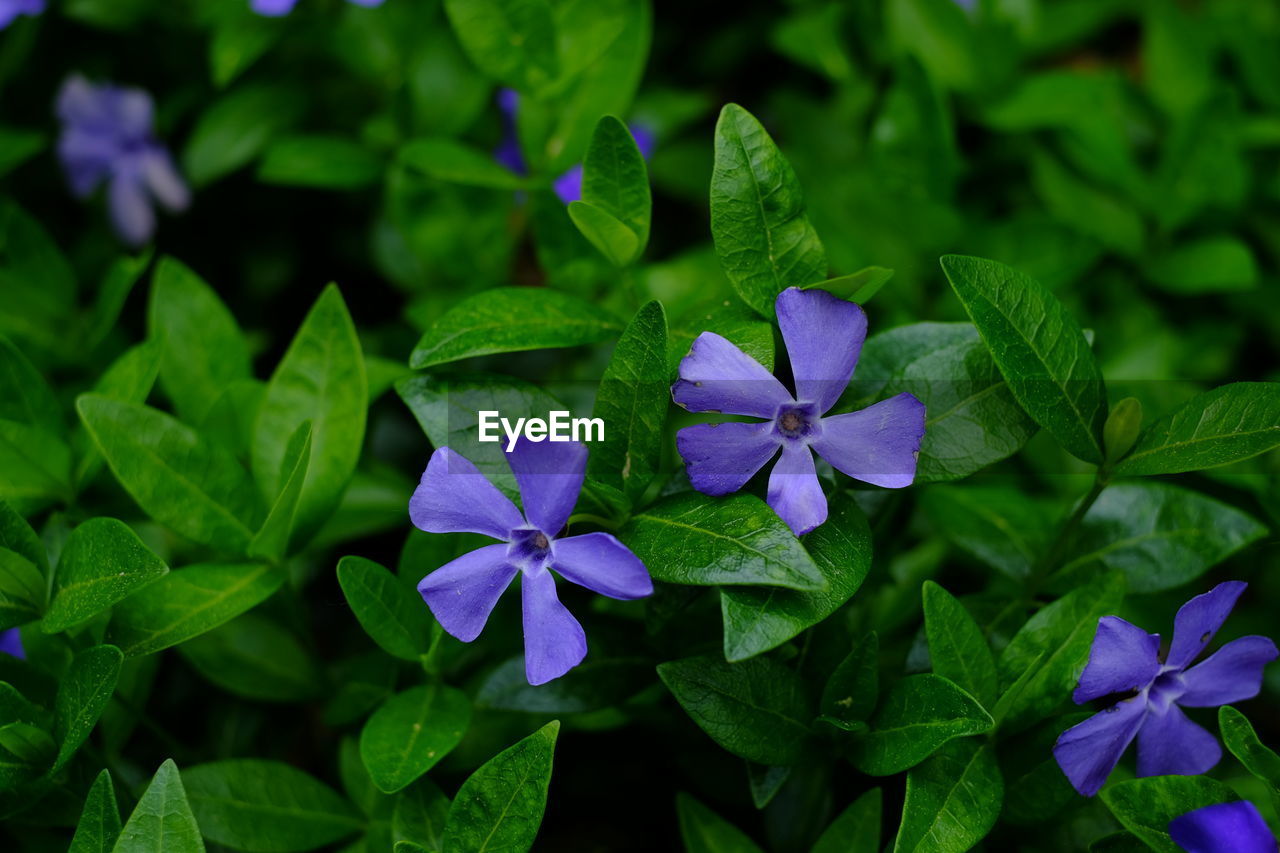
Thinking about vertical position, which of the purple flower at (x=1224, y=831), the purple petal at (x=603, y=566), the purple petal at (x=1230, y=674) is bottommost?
the purple flower at (x=1224, y=831)

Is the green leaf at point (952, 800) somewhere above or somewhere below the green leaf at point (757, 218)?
below

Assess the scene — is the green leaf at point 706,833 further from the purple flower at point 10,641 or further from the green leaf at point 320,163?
the green leaf at point 320,163

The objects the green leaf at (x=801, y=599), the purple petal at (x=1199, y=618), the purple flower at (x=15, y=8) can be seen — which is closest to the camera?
the green leaf at (x=801, y=599)

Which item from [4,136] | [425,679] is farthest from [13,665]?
[4,136]

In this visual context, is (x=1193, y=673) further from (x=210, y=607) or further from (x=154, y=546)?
(x=154, y=546)

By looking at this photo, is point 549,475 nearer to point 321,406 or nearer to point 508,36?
point 321,406

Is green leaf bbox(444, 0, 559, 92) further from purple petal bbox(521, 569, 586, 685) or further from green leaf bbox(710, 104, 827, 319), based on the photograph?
purple petal bbox(521, 569, 586, 685)

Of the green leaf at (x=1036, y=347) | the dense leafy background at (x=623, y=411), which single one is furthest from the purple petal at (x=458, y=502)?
the green leaf at (x=1036, y=347)
